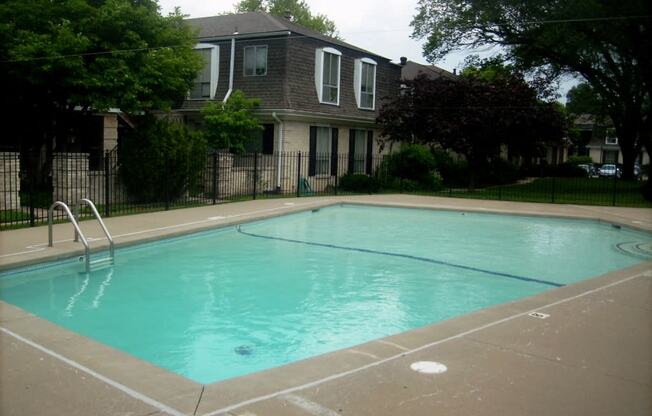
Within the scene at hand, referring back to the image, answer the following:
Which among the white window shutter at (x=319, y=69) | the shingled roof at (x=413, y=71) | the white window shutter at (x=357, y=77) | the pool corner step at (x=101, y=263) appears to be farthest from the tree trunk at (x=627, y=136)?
the pool corner step at (x=101, y=263)

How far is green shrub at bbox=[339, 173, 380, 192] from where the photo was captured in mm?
25984

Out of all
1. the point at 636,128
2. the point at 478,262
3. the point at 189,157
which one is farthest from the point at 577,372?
the point at 636,128

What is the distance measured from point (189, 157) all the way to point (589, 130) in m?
67.9

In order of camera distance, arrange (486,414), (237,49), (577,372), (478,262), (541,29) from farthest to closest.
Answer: (541,29), (237,49), (478,262), (577,372), (486,414)

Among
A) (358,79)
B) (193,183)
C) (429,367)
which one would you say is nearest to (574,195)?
(358,79)

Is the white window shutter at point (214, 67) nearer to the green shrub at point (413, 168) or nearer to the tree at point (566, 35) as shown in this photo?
the green shrub at point (413, 168)

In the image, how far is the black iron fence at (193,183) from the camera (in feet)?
51.5

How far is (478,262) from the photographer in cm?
1246

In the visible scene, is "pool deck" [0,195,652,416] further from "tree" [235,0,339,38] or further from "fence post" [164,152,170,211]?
"tree" [235,0,339,38]

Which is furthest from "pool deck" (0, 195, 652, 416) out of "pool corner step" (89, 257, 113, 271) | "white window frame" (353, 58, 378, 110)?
"white window frame" (353, 58, 378, 110)

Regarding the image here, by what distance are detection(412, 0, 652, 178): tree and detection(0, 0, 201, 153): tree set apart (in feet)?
47.7

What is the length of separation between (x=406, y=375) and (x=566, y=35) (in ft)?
78.2

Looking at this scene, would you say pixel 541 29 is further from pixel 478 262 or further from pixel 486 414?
pixel 486 414

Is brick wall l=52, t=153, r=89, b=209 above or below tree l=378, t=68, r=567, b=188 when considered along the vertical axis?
below
